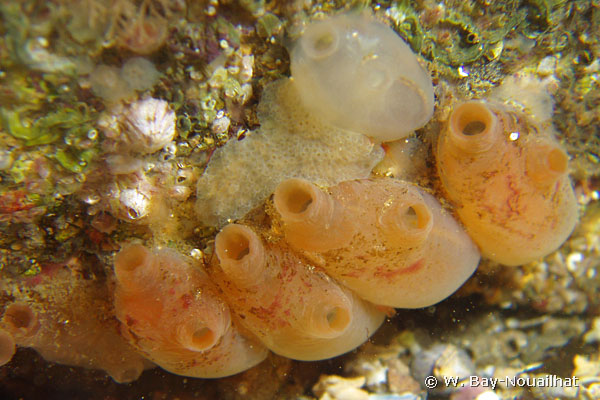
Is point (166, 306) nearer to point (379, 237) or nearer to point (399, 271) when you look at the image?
point (379, 237)

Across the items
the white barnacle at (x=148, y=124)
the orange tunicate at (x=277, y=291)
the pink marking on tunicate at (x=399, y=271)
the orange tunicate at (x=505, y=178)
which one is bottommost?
the orange tunicate at (x=277, y=291)

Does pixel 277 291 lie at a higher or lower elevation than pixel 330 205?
lower

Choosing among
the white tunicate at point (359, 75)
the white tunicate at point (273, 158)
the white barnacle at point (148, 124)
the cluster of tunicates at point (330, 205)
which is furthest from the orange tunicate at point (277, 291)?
the white tunicate at point (359, 75)

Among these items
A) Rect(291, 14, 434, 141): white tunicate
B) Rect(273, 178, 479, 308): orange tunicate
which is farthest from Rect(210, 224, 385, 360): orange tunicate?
Rect(291, 14, 434, 141): white tunicate

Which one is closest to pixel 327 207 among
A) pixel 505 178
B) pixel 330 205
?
pixel 330 205

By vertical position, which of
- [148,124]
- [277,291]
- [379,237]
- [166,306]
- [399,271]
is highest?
[148,124]

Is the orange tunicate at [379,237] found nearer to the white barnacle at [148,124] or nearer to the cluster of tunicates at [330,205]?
the cluster of tunicates at [330,205]

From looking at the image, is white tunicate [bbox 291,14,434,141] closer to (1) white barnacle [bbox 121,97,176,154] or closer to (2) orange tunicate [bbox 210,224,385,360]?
(1) white barnacle [bbox 121,97,176,154]
